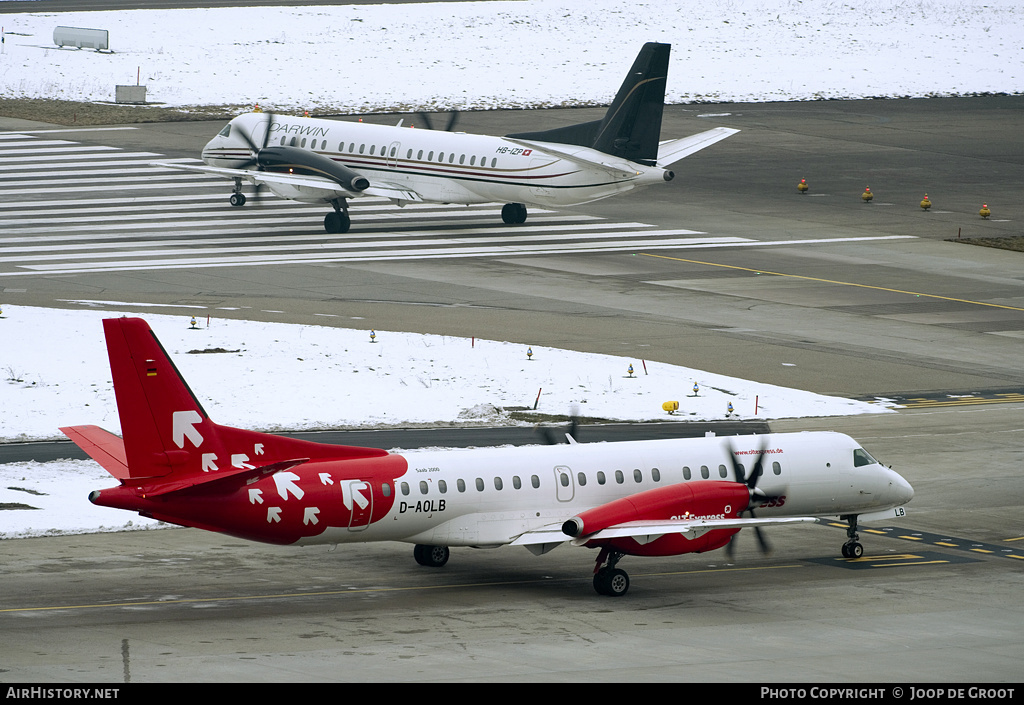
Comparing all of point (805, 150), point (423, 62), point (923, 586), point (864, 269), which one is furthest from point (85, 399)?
point (423, 62)

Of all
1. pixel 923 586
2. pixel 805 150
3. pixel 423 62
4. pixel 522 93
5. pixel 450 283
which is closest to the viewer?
pixel 923 586

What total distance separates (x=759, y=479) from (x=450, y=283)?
25165 millimetres

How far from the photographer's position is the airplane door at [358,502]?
85.1ft

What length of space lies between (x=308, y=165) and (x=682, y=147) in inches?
583

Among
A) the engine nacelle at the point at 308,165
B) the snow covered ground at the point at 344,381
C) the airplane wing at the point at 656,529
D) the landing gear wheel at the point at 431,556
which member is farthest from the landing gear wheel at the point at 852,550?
the engine nacelle at the point at 308,165

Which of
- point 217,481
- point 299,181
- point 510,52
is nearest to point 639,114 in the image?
point 299,181

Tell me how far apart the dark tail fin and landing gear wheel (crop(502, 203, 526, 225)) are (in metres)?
5.12

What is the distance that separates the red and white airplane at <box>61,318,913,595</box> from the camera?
81.9ft

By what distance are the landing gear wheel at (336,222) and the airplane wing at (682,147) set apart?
39.8 feet

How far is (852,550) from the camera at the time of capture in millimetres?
30047

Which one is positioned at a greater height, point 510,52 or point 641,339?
point 510,52

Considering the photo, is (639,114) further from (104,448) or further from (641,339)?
(104,448)
